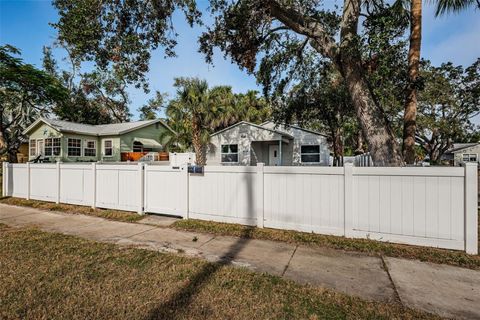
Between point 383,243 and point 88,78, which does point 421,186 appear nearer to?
point 383,243

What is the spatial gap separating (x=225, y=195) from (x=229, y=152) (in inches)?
490

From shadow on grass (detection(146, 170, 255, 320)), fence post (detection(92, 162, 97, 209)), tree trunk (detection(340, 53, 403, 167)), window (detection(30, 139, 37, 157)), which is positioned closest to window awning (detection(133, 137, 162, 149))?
window (detection(30, 139, 37, 157))

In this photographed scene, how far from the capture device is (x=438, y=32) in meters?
9.55

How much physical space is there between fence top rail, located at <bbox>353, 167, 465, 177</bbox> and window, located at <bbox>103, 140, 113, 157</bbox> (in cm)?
2005

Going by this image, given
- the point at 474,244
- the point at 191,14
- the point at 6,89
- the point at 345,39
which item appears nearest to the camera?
the point at 474,244

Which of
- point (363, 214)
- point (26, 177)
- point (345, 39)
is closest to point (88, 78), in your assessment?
point (26, 177)

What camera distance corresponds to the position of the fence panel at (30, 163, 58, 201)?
8.66 metres

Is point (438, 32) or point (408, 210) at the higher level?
point (438, 32)

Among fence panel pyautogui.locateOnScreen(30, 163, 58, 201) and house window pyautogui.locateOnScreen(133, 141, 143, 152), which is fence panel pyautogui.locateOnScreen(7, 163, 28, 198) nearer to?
fence panel pyautogui.locateOnScreen(30, 163, 58, 201)

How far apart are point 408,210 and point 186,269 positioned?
13.0ft

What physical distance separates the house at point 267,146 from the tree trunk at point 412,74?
9186 millimetres

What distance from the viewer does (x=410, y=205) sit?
4.49m

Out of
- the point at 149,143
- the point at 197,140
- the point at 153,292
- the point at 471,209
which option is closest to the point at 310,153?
the point at 197,140

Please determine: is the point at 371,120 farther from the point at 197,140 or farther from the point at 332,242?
the point at 197,140
